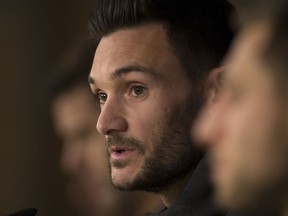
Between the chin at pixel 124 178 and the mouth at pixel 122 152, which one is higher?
the mouth at pixel 122 152

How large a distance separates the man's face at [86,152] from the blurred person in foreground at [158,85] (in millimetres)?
362

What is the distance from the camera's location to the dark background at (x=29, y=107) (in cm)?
206

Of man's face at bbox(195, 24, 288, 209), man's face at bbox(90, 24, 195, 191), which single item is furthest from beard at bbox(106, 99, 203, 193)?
man's face at bbox(195, 24, 288, 209)

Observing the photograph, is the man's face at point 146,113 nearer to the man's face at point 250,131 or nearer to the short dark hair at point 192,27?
the short dark hair at point 192,27

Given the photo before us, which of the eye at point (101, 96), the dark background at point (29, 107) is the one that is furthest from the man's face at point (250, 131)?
the dark background at point (29, 107)

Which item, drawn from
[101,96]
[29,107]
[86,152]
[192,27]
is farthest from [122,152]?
[29,107]

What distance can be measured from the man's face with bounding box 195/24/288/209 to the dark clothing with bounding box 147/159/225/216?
10.2 inches

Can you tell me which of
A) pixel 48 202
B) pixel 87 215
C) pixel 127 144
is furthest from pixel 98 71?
pixel 48 202

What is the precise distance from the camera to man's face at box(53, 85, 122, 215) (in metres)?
1.40

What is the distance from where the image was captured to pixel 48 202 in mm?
2055

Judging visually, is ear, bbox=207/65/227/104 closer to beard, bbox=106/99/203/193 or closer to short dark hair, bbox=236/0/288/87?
beard, bbox=106/99/203/193

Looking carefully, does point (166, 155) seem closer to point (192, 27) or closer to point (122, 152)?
point (122, 152)

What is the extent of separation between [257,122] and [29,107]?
1.58m

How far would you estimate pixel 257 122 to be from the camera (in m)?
0.58
